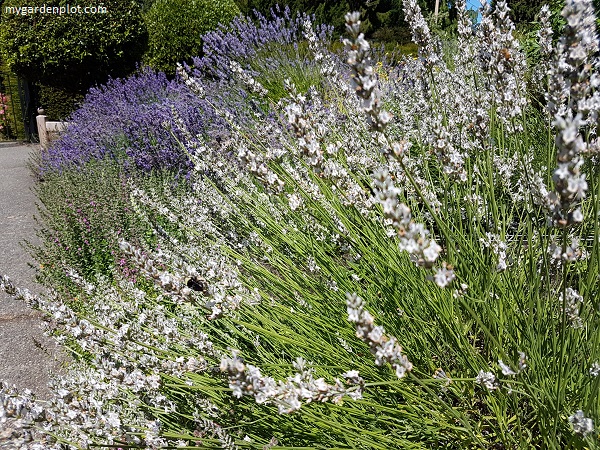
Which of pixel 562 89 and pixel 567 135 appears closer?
Result: pixel 567 135

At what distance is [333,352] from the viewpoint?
1694 mm

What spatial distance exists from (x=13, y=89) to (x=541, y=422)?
1556 cm

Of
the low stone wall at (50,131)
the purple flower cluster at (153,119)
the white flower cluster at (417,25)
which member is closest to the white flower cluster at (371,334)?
the white flower cluster at (417,25)

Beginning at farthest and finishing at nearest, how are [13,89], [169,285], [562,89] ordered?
[13,89]
[169,285]
[562,89]

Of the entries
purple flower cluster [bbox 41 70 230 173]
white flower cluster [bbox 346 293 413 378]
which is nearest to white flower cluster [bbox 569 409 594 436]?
white flower cluster [bbox 346 293 413 378]

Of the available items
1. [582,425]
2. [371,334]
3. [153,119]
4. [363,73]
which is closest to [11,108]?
[153,119]

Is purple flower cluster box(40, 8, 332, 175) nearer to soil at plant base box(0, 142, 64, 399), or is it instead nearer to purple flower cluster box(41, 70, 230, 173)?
purple flower cluster box(41, 70, 230, 173)

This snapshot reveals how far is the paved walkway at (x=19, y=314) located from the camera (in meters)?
3.13

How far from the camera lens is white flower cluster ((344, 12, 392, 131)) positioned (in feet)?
3.37

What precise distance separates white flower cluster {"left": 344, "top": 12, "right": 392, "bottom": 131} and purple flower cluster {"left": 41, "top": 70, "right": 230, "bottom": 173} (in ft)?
11.6

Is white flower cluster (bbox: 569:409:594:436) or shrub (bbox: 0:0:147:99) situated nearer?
white flower cluster (bbox: 569:409:594:436)

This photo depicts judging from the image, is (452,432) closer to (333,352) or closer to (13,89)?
(333,352)

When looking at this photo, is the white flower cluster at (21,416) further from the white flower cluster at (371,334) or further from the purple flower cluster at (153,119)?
the purple flower cluster at (153,119)

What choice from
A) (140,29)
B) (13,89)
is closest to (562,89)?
(140,29)
